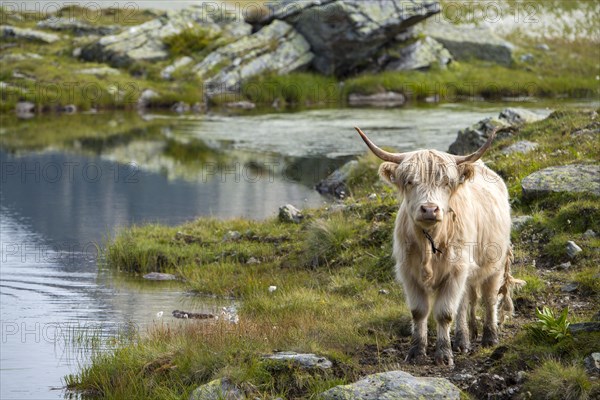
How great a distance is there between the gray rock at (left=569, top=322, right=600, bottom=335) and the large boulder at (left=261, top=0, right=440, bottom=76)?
4067 centimetres

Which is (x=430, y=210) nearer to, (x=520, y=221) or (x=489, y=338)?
(x=489, y=338)

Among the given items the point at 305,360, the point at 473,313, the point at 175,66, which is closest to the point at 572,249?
the point at 473,313

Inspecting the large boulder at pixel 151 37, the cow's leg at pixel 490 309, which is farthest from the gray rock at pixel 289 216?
the large boulder at pixel 151 37

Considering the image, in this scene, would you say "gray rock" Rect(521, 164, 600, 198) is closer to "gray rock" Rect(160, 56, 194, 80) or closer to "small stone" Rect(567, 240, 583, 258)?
"small stone" Rect(567, 240, 583, 258)

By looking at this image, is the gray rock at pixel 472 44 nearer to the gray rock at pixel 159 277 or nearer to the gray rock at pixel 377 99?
the gray rock at pixel 377 99

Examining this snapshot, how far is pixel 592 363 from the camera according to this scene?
26.2 ft

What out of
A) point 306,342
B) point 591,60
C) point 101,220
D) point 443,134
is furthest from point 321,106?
point 306,342

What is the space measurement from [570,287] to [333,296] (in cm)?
303

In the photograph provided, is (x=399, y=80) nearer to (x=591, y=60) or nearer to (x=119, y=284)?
(x=591, y=60)

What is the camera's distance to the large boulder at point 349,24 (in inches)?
1917

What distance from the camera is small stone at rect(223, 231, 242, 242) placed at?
655 inches

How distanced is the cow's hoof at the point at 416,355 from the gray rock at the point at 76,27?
5111 cm

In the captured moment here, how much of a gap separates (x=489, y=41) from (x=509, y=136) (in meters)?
37.1

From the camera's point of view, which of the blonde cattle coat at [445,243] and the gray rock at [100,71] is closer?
the blonde cattle coat at [445,243]
